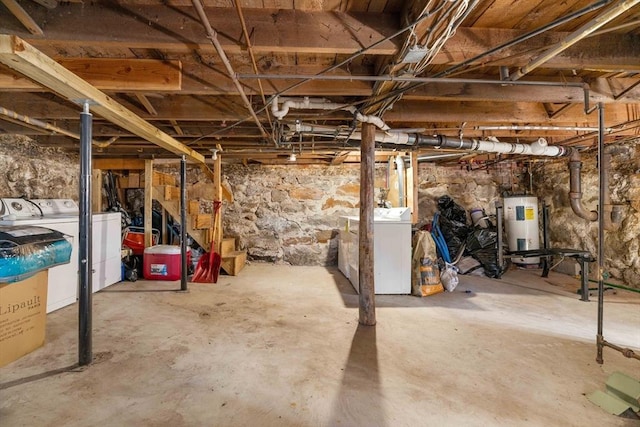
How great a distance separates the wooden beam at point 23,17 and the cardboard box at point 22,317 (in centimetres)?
141

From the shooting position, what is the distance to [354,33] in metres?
1.57

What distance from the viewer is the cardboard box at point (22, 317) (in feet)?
5.79

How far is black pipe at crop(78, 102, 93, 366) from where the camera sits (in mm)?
1744

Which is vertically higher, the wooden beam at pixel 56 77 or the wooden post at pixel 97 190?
the wooden beam at pixel 56 77

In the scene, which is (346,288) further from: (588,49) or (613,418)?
(588,49)

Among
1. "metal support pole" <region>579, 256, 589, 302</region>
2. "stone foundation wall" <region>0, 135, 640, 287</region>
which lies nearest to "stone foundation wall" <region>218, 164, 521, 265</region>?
"stone foundation wall" <region>0, 135, 640, 287</region>

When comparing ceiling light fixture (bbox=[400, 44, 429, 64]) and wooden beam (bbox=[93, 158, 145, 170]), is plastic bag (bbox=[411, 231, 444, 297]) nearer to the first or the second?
ceiling light fixture (bbox=[400, 44, 429, 64])

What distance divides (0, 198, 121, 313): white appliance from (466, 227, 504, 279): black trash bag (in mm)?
4699

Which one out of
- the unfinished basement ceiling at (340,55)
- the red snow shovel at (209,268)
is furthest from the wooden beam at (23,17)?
the red snow shovel at (209,268)

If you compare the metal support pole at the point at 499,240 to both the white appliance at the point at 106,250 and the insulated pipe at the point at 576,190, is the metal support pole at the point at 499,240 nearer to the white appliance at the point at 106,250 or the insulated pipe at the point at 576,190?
the insulated pipe at the point at 576,190

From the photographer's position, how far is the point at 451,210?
4875 millimetres

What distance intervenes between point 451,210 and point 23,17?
198 inches

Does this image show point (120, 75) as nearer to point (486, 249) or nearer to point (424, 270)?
point (424, 270)

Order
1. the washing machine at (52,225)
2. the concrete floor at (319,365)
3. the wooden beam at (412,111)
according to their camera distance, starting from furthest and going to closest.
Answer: the washing machine at (52,225), the wooden beam at (412,111), the concrete floor at (319,365)
